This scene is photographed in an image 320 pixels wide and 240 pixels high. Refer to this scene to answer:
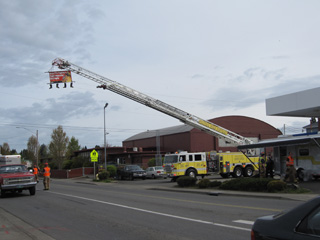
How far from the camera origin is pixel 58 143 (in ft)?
209

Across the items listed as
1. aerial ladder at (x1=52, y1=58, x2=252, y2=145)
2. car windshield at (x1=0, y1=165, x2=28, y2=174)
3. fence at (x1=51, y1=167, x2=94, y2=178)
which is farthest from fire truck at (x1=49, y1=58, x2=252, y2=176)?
fence at (x1=51, y1=167, x2=94, y2=178)

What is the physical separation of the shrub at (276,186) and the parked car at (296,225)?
43.9 ft

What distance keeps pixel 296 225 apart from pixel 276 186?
540 inches

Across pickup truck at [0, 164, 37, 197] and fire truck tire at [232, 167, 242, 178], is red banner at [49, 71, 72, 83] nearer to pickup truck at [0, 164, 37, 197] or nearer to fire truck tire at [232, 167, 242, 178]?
pickup truck at [0, 164, 37, 197]

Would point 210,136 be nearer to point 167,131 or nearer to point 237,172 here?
point 167,131

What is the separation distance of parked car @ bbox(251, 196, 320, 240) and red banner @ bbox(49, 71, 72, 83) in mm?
29387

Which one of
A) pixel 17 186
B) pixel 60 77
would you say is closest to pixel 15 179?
pixel 17 186

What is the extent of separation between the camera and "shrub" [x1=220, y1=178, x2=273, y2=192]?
17547 mm

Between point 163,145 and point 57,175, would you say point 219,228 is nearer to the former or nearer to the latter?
point 57,175

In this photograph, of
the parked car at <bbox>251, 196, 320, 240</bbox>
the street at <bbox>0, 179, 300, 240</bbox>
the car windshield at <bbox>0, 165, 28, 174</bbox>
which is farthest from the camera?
the car windshield at <bbox>0, 165, 28, 174</bbox>

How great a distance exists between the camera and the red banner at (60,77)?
3111cm

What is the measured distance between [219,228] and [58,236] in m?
4.02

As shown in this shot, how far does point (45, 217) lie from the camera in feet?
38.1

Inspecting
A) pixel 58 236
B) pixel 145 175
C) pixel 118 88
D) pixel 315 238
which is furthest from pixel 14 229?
pixel 145 175
